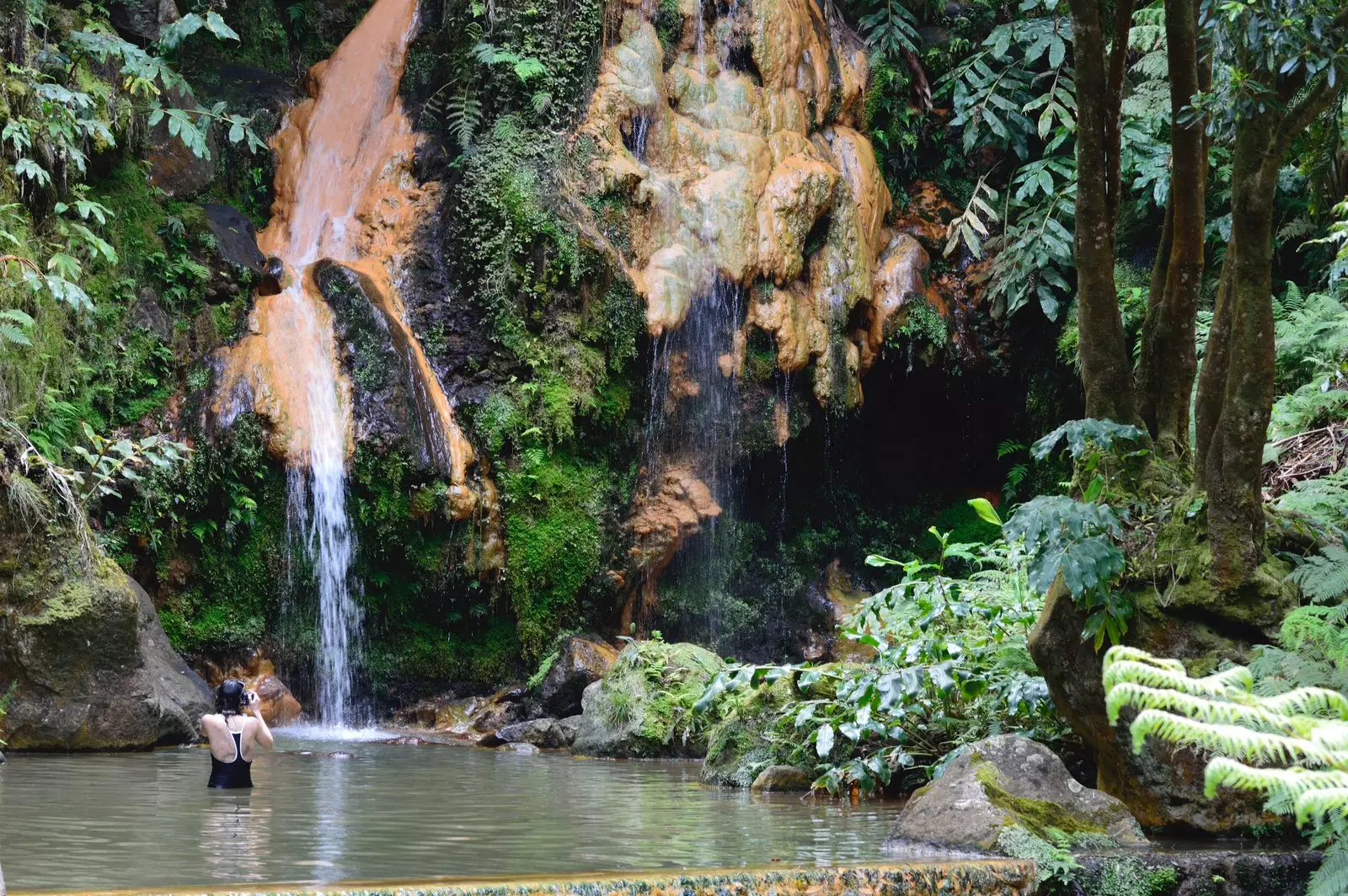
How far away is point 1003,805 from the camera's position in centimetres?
549

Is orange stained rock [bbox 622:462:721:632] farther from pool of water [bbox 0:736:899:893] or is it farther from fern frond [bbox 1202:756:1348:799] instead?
fern frond [bbox 1202:756:1348:799]

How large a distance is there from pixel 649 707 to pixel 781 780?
2604 millimetres

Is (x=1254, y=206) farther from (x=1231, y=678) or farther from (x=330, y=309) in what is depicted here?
(x=330, y=309)

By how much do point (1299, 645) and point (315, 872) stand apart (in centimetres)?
413

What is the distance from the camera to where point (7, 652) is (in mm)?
9375

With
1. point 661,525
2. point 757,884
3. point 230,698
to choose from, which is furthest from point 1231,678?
point 661,525

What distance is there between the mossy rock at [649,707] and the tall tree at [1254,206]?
4.98 metres

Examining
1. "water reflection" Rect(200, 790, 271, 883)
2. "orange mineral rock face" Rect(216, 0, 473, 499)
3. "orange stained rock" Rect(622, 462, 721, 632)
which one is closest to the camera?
"water reflection" Rect(200, 790, 271, 883)

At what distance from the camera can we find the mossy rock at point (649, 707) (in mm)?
10188

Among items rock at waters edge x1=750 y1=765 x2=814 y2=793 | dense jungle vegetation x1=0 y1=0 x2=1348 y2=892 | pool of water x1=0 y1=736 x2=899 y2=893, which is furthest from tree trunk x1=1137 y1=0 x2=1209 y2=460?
rock at waters edge x1=750 y1=765 x2=814 y2=793

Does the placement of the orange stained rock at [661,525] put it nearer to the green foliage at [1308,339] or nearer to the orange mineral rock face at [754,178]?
the orange mineral rock face at [754,178]

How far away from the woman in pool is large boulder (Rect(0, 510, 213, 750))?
281 cm

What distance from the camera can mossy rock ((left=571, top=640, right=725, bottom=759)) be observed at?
10.2 m

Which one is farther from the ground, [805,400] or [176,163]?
[176,163]
